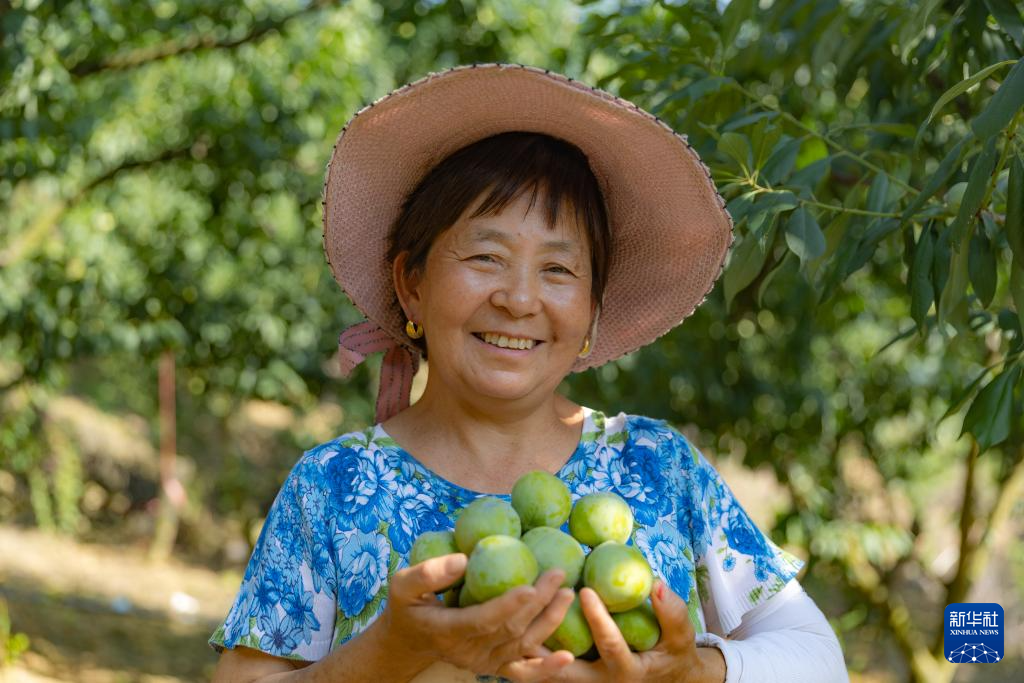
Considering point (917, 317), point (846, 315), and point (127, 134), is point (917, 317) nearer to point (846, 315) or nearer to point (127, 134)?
point (846, 315)

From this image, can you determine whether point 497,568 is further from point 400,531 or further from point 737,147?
point 737,147

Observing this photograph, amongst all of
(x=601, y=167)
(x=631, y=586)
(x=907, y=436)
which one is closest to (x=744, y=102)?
Answer: (x=601, y=167)

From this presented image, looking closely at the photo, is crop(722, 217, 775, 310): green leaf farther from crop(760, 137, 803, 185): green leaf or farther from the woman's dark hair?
the woman's dark hair

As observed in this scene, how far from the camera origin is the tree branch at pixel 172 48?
4555 mm

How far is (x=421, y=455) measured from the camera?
181cm

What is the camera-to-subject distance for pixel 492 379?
1.72 meters

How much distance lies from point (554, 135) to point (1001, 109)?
72 cm

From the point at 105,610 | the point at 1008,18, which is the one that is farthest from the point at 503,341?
the point at 105,610

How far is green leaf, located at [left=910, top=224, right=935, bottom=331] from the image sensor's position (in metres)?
1.81

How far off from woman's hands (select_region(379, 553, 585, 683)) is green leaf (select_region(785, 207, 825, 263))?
87 centimetres

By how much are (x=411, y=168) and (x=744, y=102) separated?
1145 mm

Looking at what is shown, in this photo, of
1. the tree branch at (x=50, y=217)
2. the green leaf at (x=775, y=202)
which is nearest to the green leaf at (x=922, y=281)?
the green leaf at (x=775, y=202)

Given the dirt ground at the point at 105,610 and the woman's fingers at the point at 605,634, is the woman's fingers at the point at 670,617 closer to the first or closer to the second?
the woman's fingers at the point at 605,634

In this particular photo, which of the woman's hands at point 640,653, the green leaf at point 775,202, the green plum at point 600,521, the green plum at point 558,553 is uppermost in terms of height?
the green leaf at point 775,202
